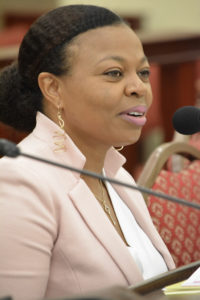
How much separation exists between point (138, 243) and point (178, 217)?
34 centimetres

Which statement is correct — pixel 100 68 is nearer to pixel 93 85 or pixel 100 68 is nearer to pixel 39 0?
pixel 93 85

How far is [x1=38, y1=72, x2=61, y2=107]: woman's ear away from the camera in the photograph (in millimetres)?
1349

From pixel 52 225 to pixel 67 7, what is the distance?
1.54ft

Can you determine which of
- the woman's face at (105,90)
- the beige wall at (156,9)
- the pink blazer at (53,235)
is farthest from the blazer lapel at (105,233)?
the beige wall at (156,9)

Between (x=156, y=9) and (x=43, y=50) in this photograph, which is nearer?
(x=43, y=50)

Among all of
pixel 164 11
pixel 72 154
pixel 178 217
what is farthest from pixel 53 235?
pixel 164 11

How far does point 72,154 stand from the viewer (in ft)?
4.36

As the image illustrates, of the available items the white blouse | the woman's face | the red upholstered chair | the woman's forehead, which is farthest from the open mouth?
the red upholstered chair

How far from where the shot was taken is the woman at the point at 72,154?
3.85 feet

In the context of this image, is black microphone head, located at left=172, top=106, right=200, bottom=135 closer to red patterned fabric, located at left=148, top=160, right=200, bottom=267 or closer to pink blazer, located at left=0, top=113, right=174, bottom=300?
pink blazer, located at left=0, top=113, right=174, bottom=300

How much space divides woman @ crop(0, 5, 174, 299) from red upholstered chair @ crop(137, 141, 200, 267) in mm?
188

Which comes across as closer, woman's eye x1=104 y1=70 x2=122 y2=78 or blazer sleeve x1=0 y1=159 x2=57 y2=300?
blazer sleeve x1=0 y1=159 x2=57 y2=300

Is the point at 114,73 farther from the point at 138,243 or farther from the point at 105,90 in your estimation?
the point at 138,243

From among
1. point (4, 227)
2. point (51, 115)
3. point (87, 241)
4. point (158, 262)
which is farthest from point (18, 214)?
point (158, 262)
